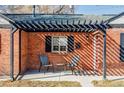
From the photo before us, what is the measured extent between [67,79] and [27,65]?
4764 millimetres

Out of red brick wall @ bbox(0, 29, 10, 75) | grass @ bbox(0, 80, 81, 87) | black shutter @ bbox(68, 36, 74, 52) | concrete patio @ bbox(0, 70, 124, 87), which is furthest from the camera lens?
black shutter @ bbox(68, 36, 74, 52)

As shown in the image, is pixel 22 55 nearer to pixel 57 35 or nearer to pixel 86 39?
pixel 57 35

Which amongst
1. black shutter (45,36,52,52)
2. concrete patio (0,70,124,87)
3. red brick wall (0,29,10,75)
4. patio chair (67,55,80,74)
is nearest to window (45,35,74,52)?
black shutter (45,36,52,52)

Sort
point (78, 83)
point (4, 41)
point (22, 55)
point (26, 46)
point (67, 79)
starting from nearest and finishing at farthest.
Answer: point (78, 83) → point (67, 79) → point (4, 41) → point (22, 55) → point (26, 46)

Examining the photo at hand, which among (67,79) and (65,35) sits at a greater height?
(65,35)

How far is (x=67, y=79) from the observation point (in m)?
14.2

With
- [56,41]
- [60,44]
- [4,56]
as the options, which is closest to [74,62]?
[60,44]

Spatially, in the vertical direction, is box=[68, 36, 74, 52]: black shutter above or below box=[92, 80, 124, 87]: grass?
above

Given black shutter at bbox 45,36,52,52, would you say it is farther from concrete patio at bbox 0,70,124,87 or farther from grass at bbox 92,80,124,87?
grass at bbox 92,80,124,87

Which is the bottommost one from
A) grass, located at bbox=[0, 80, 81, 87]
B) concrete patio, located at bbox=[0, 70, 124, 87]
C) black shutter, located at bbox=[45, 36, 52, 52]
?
concrete patio, located at bbox=[0, 70, 124, 87]

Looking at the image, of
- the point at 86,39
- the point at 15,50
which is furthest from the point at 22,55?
the point at 86,39

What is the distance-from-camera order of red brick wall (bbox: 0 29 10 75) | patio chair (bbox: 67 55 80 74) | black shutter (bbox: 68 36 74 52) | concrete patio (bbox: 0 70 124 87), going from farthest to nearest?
black shutter (bbox: 68 36 74 52), patio chair (bbox: 67 55 80 74), red brick wall (bbox: 0 29 10 75), concrete patio (bbox: 0 70 124 87)

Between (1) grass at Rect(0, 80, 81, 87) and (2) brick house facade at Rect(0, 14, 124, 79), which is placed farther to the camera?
(2) brick house facade at Rect(0, 14, 124, 79)

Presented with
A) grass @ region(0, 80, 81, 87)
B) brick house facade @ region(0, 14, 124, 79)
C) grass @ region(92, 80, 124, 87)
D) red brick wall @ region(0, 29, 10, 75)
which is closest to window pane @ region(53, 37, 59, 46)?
brick house facade @ region(0, 14, 124, 79)
